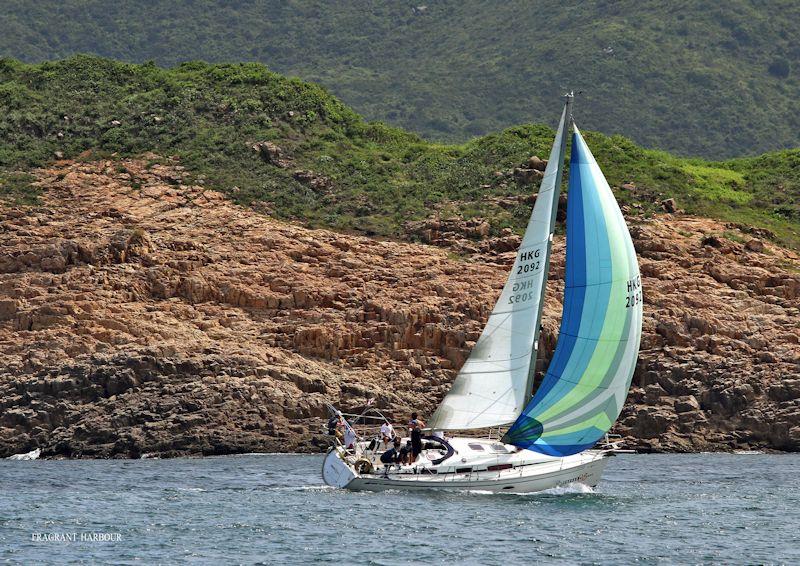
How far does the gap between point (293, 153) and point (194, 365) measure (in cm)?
2066

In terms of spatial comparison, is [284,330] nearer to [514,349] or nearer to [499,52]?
[514,349]

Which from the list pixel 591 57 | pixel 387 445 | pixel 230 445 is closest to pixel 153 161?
pixel 230 445

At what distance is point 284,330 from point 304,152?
17.7 meters

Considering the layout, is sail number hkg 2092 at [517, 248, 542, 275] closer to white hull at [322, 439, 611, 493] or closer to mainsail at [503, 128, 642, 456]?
mainsail at [503, 128, 642, 456]

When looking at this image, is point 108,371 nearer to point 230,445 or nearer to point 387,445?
point 230,445

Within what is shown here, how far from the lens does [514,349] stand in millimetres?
40844

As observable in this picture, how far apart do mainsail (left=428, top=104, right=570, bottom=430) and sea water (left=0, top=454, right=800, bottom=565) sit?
2.01 metres

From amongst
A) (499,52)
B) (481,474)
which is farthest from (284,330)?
(499,52)

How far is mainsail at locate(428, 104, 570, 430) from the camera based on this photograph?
40594 mm

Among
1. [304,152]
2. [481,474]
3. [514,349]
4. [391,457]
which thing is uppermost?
[304,152]

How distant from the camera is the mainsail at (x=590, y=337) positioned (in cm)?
3953

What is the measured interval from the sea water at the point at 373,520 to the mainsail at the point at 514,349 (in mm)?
2010

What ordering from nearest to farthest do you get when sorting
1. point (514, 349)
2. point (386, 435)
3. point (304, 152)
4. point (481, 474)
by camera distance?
point (481, 474)
point (514, 349)
point (386, 435)
point (304, 152)

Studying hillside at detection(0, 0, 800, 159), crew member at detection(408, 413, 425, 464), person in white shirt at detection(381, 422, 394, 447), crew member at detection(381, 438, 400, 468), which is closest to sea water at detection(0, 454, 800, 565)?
crew member at detection(381, 438, 400, 468)
